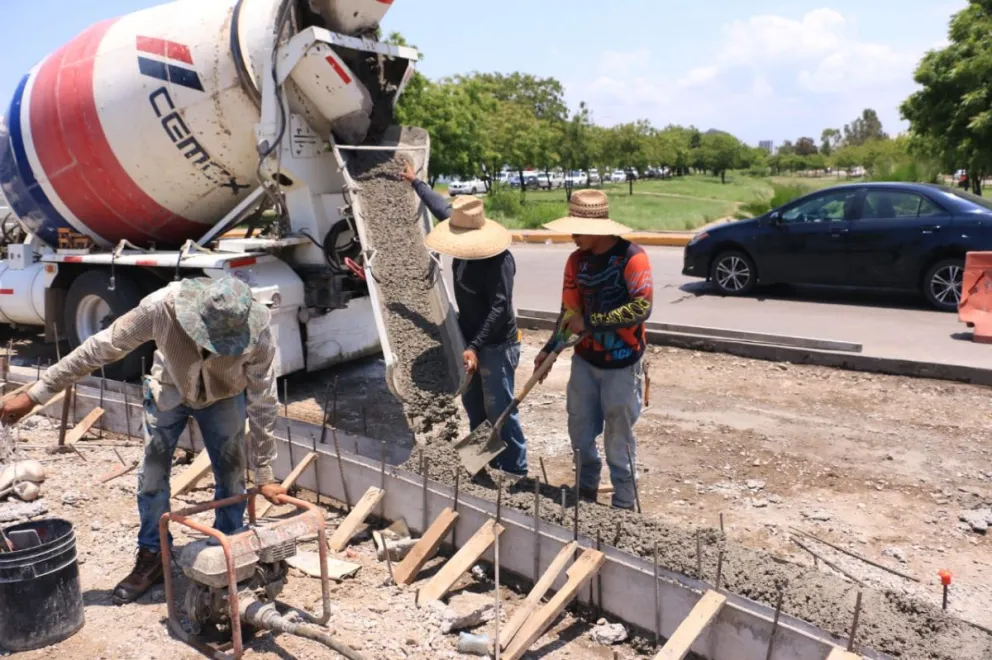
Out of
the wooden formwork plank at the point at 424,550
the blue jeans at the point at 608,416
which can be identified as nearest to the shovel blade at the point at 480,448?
the blue jeans at the point at 608,416

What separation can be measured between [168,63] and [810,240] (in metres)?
7.34

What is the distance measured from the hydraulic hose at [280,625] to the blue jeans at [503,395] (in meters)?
1.84

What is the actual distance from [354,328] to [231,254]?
130 cm

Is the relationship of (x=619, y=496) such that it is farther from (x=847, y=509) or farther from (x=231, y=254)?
(x=231, y=254)

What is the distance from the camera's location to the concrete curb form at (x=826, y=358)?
7.25 meters

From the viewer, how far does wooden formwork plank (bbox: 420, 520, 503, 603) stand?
4047 mm

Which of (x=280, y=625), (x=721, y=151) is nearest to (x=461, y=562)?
(x=280, y=625)

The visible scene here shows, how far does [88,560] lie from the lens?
15.0 feet

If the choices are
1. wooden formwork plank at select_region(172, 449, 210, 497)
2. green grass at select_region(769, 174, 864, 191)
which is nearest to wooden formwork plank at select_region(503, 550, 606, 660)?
wooden formwork plank at select_region(172, 449, 210, 497)

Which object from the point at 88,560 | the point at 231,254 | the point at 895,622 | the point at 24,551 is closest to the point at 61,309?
the point at 231,254

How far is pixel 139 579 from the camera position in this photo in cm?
412

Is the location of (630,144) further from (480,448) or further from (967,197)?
(480,448)

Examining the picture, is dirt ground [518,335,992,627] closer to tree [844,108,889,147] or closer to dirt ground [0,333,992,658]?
dirt ground [0,333,992,658]

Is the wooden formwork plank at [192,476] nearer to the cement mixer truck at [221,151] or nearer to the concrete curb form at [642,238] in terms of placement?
the cement mixer truck at [221,151]
